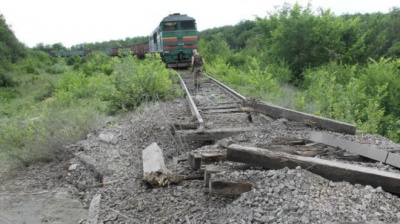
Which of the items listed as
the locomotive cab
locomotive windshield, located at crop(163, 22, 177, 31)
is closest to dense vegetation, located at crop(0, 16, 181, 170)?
the locomotive cab

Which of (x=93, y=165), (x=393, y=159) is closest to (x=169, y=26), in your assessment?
(x=93, y=165)

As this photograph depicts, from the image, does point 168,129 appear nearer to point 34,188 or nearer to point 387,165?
point 34,188

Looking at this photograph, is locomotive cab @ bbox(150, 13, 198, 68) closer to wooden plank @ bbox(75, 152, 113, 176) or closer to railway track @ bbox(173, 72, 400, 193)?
railway track @ bbox(173, 72, 400, 193)

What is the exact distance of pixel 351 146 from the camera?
13.8 feet

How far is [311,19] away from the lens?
16.9m

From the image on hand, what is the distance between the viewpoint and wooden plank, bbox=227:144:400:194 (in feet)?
10.2

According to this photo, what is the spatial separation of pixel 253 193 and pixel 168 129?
3248mm

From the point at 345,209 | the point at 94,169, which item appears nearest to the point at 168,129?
the point at 94,169

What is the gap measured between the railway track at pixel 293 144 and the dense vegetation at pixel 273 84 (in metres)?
1.37

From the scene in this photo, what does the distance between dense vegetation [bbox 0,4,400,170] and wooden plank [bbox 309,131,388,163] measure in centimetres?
217

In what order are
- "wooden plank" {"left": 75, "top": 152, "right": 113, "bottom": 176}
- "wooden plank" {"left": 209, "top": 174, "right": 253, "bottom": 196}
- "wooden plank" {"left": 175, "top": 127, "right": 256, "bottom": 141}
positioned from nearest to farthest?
1. "wooden plank" {"left": 209, "top": 174, "right": 253, "bottom": 196}
2. "wooden plank" {"left": 75, "top": 152, "right": 113, "bottom": 176}
3. "wooden plank" {"left": 175, "top": 127, "right": 256, "bottom": 141}

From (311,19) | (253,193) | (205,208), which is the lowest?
(205,208)

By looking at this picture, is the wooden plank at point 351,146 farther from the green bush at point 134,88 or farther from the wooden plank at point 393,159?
the green bush at point 134,88

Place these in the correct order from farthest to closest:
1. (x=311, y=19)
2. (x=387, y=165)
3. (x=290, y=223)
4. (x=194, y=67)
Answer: (x=311, y=19), (x=194, y=67), (x=387, y=165), (x=290, y=223)
